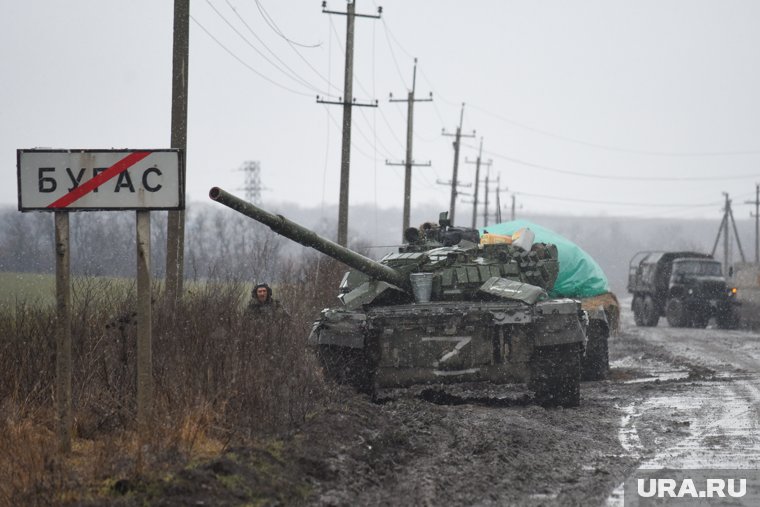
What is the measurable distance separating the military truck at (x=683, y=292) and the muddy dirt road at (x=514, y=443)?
20583mm

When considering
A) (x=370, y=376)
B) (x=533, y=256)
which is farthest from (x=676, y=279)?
(x=370, y=376)

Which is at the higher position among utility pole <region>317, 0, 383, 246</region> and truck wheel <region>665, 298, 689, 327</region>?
utility pole <region>317, 0, 383, 246</region>

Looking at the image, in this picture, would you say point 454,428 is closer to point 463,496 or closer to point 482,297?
point 463,496

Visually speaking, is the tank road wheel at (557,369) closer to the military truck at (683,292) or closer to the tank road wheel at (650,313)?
the military truck at (683,292)

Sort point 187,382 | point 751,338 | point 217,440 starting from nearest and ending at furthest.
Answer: point 217,440 < point 187,382 < point 751,338

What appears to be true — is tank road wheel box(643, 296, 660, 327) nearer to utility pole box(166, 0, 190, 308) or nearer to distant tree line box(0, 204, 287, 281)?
distant tree line box(0, 204, 287, 281)

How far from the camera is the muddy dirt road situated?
8.13 m

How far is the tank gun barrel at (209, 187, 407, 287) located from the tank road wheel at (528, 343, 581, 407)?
2.12 meters

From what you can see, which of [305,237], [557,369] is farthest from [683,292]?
[305,237]

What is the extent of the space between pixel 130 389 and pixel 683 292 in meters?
28.4

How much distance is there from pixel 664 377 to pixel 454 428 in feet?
27.6

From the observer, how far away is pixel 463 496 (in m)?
7.95

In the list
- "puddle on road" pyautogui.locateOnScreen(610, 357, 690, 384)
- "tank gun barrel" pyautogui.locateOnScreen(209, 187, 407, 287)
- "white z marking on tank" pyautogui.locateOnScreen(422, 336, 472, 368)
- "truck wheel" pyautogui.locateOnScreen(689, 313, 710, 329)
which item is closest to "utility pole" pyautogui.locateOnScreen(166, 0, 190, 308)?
"tank gun barrel" pyautogui.locateOnScreen(209, 187, 407, 287)

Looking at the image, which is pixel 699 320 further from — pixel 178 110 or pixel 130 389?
pixel 130 389
